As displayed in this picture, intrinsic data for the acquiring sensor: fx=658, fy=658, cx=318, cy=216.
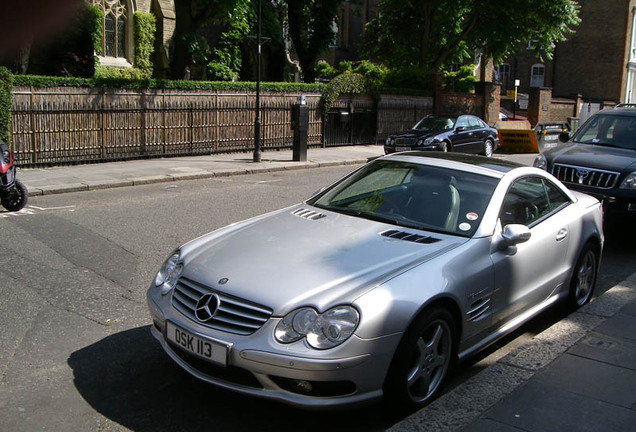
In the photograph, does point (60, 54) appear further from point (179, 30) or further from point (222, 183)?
point (222, 183)

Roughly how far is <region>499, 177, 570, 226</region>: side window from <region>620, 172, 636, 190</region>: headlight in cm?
318

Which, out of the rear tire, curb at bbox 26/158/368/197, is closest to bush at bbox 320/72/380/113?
curb at bbox 26/158/368/197

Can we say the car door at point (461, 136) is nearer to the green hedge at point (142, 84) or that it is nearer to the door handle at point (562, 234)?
the green hedge at point (142, 84)

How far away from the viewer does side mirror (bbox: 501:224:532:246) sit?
475 centimetres

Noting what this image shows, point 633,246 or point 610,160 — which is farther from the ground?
point 610,160

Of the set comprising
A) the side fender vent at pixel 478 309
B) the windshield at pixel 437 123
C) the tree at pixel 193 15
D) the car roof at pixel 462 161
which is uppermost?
the tree at pixel 193 15

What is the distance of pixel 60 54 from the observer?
24.3 m

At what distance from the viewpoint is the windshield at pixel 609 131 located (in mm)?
9992

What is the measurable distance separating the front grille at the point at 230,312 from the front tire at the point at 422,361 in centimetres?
84

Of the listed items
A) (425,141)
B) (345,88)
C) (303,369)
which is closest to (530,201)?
(303,369)

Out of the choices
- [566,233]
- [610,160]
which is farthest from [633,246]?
[566,233]

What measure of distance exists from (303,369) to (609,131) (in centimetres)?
838

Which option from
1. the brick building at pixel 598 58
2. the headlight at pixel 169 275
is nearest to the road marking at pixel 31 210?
the headlight at pixel 169 275

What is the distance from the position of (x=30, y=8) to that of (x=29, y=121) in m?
13.2
